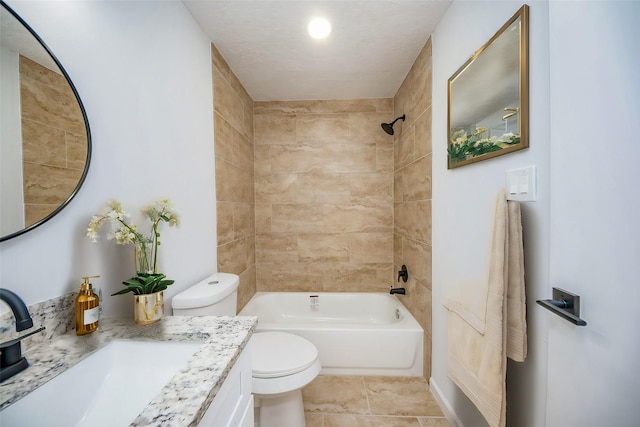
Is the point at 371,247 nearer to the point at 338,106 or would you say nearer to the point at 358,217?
the point at 358,217

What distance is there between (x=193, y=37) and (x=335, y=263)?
2.20 metres

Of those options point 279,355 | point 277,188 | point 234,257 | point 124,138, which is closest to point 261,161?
point 277,188

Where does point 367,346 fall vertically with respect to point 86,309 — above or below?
below

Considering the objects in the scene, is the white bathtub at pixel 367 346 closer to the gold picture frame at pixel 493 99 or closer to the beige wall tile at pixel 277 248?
the beige wall tile at pixel 277 248

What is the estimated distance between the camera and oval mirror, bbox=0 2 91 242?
672 millimetres

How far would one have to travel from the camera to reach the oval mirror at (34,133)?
67cm

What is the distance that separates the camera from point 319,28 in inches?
64.2

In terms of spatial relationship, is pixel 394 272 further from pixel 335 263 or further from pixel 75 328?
pixel 75 328

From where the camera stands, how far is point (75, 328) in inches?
33.3

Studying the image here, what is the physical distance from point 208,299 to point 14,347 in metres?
0.67

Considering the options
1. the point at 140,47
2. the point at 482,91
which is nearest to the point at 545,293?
the point at 482,91

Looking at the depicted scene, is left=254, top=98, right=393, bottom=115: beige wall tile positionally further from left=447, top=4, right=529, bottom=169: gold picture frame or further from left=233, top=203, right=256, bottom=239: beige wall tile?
left=447, top=4, right=529, bottom=169: gold picture frame

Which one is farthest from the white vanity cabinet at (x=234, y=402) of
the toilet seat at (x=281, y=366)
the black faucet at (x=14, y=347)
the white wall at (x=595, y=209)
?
the white wall at (x=595, y=209)

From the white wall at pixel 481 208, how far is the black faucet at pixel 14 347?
145 cm
